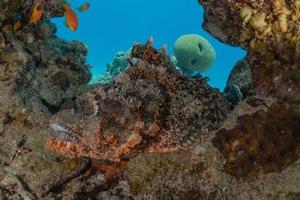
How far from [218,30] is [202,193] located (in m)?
2.31

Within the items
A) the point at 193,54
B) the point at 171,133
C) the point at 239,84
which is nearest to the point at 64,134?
the point at 171,133

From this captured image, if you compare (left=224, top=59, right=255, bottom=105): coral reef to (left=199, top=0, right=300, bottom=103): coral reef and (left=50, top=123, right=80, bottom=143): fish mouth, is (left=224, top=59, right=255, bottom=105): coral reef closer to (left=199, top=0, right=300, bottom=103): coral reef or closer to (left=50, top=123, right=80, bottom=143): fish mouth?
(left=199, top=0, right=300, bottom=103): coral reef

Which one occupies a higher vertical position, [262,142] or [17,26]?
[17,26]

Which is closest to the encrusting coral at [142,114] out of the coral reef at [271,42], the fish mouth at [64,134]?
the fish mouth at [64,134]

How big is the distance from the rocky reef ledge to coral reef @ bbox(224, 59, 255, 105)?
2.09 feet

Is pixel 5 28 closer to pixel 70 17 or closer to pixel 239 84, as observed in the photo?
pixel 70 17

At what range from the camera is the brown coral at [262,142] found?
139 inches

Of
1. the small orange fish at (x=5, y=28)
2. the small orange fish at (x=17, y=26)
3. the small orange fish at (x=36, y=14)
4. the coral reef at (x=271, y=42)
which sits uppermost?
the small orange fish at (x=36, y=14)

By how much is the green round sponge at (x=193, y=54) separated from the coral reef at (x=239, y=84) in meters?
7.62

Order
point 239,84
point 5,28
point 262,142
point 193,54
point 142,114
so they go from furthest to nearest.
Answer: point 193,54, point 5,28, point 239,84, point 262,142, point 142,114

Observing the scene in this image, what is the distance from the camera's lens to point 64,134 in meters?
3.46

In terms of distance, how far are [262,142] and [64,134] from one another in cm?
205

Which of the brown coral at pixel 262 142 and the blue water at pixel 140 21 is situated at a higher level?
the blue water at pixel 140 21

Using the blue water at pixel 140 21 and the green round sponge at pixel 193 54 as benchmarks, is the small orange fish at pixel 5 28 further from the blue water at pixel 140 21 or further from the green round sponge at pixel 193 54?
the blue water at pixel 140 21
